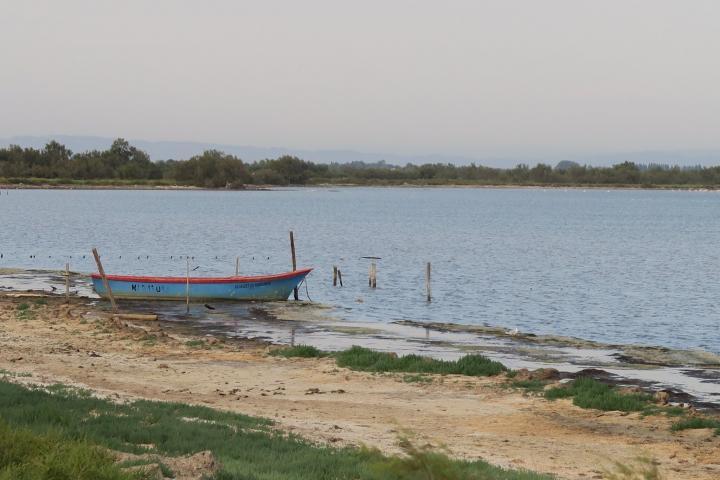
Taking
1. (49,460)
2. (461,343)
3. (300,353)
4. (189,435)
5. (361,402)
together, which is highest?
(49,460)

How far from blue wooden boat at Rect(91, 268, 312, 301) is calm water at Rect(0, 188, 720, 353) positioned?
11.3 ft

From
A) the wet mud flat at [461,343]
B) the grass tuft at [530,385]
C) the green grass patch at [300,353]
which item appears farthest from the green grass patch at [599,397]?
the green grass patch at [300,353]

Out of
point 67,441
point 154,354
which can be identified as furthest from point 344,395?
point 67,441

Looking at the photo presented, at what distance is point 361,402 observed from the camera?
18125mm

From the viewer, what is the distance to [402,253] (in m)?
70.9

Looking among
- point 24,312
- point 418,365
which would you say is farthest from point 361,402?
point 24,312

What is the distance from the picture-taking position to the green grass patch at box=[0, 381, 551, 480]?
35.8 ft

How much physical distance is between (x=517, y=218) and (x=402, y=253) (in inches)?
2506

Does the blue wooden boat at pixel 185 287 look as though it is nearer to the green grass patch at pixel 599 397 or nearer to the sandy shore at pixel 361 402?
the sandy shore at pixel 361 402

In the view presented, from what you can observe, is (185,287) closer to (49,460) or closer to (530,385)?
(530,385)

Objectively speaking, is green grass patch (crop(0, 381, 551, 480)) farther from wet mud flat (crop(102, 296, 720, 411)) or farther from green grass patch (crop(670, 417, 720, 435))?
wet mud flat (crop(102, 296, 720, 411))

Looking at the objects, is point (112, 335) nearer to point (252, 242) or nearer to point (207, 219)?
point (252, 242)

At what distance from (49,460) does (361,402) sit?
9654mm

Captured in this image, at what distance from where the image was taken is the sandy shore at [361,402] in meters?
14.3
